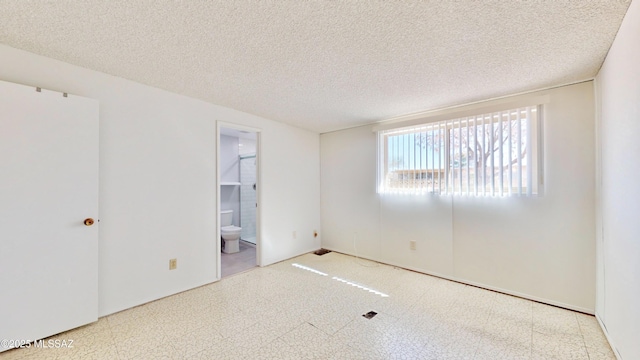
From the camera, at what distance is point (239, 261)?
12.6ft

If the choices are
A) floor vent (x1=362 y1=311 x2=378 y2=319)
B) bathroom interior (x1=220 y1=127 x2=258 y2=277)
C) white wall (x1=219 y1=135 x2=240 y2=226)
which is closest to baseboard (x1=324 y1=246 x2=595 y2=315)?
floor vent (x1=362 y1=311 x2=378 y2=319)

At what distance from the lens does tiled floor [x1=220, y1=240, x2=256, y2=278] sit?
343cm

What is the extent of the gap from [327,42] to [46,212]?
8.00 feet

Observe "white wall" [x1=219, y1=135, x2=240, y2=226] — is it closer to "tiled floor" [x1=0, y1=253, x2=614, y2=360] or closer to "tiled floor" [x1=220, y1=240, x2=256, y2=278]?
"tiled floor" [x1=220, y1=240, x2=256, y2=278]

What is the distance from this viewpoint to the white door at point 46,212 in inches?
68.7

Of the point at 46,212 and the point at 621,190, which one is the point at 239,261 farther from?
the point at 621,190

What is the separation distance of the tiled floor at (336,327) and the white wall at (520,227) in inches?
10.0

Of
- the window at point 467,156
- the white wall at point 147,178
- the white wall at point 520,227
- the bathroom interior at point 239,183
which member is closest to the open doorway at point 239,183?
the bathroom interior at point 239,183

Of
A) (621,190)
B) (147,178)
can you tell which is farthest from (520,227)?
(147,178)

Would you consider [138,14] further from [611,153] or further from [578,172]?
[578,172]

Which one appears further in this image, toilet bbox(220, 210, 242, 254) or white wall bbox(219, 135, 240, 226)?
white wall bbox(219, 135, 240, 226)

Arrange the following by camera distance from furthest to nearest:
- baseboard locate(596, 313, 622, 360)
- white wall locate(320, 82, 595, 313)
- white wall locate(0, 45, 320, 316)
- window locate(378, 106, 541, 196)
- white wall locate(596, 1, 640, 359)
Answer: window locate(378, 106, 541, 196) < white wall locate(320, 82, 595, 313) < white wall locate(0, 45, 320, 316) < baseboard locate(596, 313, 622, 360) < white wall locate(596, 1, 640, 359)

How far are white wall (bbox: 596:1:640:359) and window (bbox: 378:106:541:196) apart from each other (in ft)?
1.71

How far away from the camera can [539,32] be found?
1.59 metres
